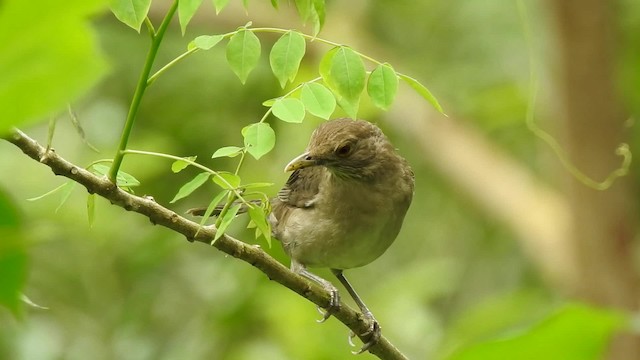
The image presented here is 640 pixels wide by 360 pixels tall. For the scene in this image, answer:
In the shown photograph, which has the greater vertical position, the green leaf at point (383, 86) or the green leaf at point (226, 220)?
the green leaf at point (383, 86)

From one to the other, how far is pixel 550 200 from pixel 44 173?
3.21m

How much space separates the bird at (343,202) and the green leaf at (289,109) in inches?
50.8

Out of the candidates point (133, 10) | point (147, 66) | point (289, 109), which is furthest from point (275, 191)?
point (147, 66)

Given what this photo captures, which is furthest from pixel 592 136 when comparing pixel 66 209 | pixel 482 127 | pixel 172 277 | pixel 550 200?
pixel 66 209

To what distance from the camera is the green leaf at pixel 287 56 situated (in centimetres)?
161

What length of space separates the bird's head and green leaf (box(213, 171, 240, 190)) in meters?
1.17

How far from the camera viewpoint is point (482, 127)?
695 cm

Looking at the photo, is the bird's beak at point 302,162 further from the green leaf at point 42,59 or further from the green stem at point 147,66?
the green leaf at point 42,59

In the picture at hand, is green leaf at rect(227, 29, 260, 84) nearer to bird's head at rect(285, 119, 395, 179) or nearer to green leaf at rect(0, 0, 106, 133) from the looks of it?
green leaf at rect(0, 0, 106, 133)

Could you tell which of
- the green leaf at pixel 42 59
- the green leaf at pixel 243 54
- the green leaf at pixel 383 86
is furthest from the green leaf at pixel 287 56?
the green leaf at pixel 42 59

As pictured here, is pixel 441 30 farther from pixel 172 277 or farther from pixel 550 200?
pixel 172 277

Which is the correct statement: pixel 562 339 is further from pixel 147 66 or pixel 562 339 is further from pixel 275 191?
pixel 275 191

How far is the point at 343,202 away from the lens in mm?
3219

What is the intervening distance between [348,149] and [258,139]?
5.13 feet
